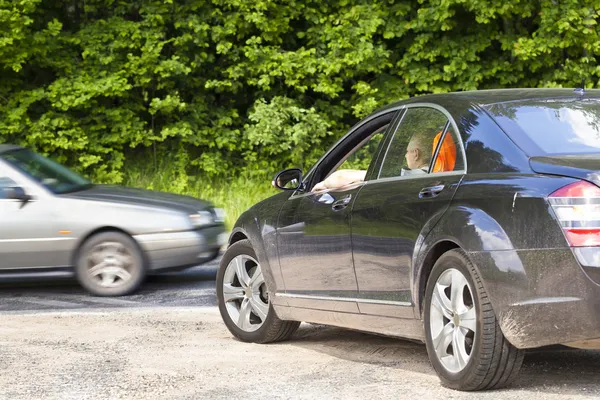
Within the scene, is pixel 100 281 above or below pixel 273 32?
below

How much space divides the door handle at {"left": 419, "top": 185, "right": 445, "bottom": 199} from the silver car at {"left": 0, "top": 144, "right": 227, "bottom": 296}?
5.63 m

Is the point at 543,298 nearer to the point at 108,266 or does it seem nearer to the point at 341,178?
the point at 341,178

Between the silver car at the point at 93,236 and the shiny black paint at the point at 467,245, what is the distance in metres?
3.92

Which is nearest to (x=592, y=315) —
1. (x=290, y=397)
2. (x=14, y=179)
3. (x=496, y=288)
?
(x=496, y=288)

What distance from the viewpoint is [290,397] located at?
20.6 ft

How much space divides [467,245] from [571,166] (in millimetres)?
631

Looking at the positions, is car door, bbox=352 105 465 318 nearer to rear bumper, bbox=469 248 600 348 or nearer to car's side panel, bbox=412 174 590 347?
car's side panel, bbox=412 174 590 347

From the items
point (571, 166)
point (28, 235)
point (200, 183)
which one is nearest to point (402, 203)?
point (571, 166)

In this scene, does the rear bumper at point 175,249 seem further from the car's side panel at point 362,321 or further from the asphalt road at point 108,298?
the car's side panel at point 362,321

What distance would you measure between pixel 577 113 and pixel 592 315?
52.2 inches

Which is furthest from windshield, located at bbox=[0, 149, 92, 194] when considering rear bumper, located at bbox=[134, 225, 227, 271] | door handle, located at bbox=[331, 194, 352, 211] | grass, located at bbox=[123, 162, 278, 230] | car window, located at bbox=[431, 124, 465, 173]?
grass, located at bbox=[123, 162, 278, 230]

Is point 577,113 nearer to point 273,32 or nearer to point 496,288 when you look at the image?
point 496,288

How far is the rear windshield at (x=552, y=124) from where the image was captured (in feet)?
20.4

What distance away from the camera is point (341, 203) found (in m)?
7.37
